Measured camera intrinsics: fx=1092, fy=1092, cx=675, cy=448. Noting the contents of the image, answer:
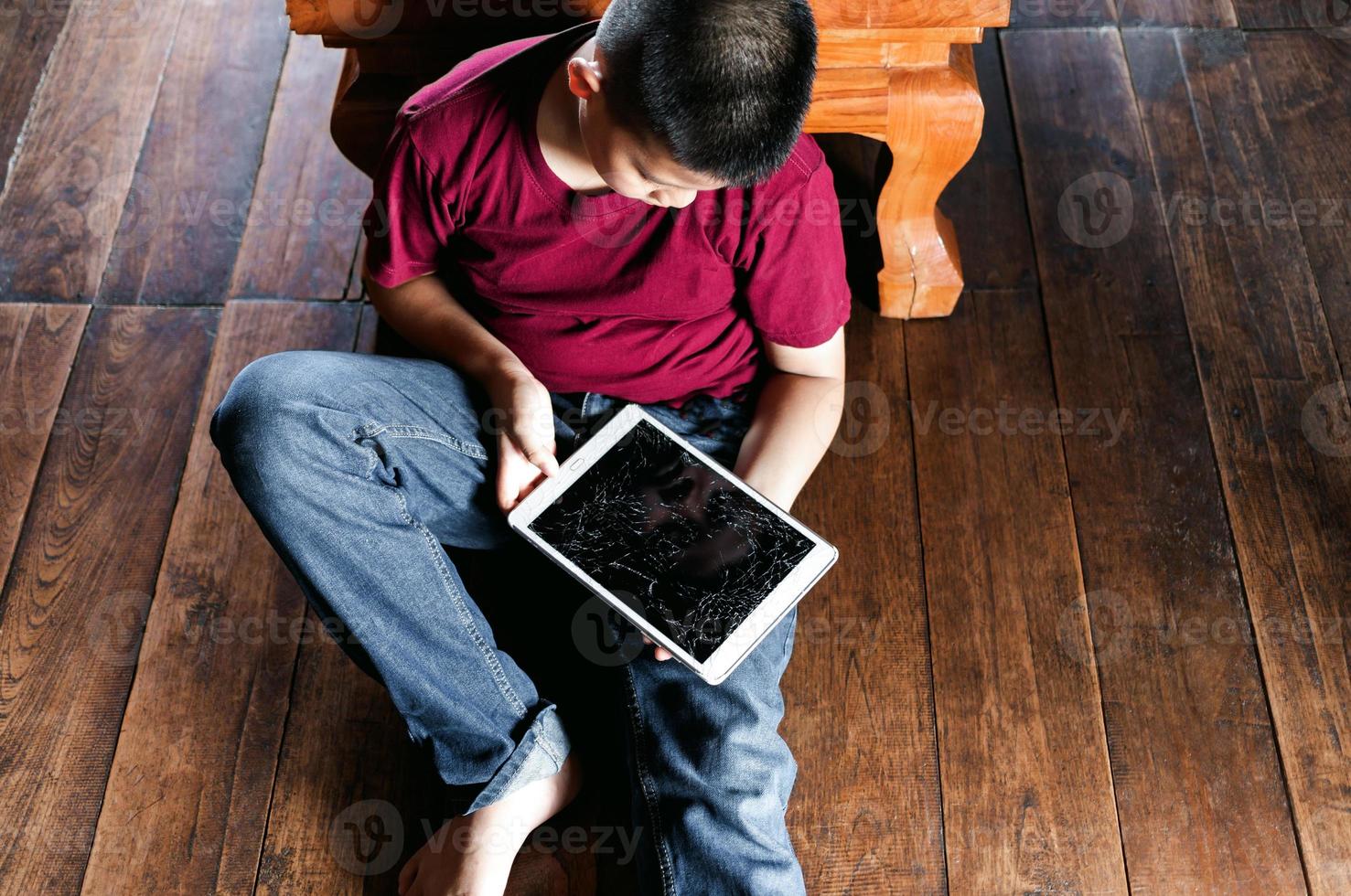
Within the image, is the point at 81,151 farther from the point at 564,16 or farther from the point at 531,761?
the point at 531,761

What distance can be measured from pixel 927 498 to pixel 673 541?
361 millimetres

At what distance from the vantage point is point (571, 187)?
0.87 m

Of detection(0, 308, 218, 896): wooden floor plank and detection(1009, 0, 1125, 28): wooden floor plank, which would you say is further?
detection(1009, 0, 1125, 28): wooden floor plank

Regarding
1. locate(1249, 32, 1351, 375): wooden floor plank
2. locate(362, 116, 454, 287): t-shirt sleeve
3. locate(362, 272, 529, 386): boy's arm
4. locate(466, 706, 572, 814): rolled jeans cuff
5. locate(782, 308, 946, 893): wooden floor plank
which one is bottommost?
locate(782, 308, 946, 893): wooden floor plank

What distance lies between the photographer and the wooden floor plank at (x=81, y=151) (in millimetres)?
1322

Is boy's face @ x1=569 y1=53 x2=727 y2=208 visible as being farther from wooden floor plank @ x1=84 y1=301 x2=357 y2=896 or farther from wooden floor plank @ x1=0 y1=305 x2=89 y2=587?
wooden floor plank @ x1=0 y1=305 x2=89 y2=587

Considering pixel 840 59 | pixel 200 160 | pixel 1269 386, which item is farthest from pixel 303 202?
pixel 1269 386

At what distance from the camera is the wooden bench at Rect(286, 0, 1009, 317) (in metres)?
0.94

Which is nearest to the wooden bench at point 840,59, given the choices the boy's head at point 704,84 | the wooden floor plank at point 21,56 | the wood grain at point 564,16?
the wood grain at point 564,16

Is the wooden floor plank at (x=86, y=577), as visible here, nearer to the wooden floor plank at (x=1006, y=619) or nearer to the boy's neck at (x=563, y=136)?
the boy's neck at (x=563, y=136)

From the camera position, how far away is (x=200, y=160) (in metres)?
1.40

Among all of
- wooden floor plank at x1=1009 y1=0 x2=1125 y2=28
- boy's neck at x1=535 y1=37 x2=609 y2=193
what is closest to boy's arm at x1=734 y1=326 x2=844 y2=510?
boy's neck at x1=535 y1=37 x2=609 y2=193

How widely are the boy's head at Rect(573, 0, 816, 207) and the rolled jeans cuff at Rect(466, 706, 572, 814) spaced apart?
1.56 ft

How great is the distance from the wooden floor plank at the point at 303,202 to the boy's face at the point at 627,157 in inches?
23.3
